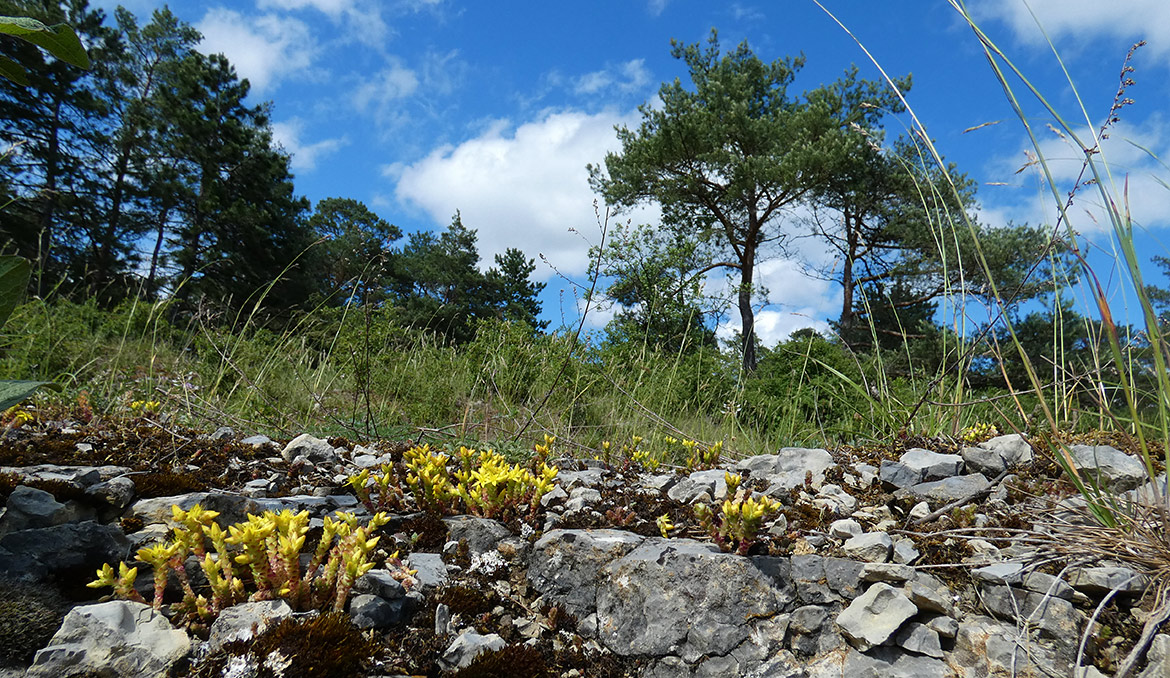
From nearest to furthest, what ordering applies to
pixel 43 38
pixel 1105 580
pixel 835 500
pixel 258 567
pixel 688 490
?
pixel 43 38 → pixel 258 567 → pixel 1105 580 → pixel 835 500 → pixel 688 490

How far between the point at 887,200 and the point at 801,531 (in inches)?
812

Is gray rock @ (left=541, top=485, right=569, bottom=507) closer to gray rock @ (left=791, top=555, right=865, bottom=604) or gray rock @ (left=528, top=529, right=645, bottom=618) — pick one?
gray rock @ (left=528, top=529, right=645, bottom=618)

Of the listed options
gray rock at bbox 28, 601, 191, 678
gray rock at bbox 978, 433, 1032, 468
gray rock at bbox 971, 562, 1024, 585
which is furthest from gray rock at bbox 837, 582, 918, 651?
gray rock at bbox 28, 601, 191, 678

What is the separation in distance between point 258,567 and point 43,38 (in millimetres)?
1295

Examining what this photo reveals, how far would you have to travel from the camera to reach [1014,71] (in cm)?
187

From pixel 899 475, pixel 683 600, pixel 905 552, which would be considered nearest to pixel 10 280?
pixel 683 600

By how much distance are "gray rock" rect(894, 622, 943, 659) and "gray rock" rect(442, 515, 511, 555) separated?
4.10 ft

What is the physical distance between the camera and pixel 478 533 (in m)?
2.07

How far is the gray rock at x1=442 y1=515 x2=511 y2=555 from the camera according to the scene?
6.71 feet

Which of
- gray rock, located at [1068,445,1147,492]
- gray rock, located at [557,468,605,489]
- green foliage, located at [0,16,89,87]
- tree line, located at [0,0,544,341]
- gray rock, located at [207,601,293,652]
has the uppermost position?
tree line, located at [0,0,544,341]

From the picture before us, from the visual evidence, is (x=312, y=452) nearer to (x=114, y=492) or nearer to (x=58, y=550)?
(x=114, y=492)

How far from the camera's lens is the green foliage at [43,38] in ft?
3.98

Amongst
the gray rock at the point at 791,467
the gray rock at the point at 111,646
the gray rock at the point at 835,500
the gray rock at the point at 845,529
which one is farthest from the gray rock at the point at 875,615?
the gray rock at the point at 111,646

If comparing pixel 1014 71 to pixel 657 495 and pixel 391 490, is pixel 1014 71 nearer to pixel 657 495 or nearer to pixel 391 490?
pixel 657 495
